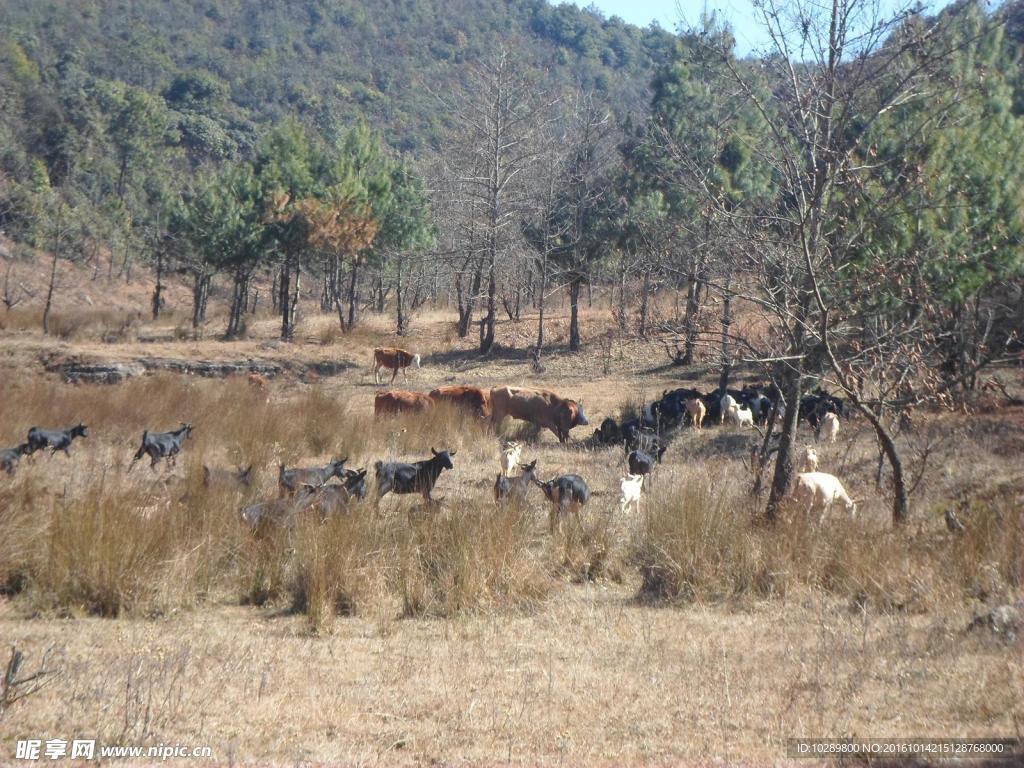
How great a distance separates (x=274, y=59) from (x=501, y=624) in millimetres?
113409

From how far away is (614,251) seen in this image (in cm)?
3294

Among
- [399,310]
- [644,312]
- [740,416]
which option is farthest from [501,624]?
[399,310]

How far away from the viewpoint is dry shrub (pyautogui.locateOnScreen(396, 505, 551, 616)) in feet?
25.2

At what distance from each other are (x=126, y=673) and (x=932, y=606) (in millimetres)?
5431

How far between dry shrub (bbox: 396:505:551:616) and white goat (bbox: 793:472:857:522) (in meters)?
2.66

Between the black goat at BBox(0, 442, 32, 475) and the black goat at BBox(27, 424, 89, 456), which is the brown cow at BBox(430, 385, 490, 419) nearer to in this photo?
the black goat at BBox(27, 424, 89, 456)

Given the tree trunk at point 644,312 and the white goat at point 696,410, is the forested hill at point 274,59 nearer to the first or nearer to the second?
the white goat at point 696,410

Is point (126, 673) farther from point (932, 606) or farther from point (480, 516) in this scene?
point (932, 606)

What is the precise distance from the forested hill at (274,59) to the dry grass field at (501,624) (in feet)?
194

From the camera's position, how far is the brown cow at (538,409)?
63.3 ft

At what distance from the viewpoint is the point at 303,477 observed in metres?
10.9

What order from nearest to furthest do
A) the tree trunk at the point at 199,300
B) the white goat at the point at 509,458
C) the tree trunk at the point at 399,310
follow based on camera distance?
the white goat at the point at 509,458 < the tree trunk at the point at 399,310 < the tree trunk at the point at 199,300

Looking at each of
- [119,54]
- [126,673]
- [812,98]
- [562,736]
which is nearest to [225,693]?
[126,673]

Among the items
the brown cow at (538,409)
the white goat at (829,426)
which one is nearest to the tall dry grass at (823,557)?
the white goat at (829,426)
